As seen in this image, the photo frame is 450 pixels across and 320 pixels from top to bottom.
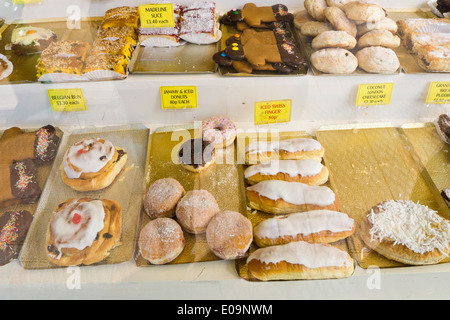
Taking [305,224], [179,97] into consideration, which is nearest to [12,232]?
[179,97]

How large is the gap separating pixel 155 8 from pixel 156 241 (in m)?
1.15

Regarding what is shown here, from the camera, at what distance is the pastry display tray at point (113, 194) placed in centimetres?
145

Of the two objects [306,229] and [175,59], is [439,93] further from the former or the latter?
[175,59]

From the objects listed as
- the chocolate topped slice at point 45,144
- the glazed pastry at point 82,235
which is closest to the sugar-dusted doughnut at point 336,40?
the glazed pastry at point 82,235

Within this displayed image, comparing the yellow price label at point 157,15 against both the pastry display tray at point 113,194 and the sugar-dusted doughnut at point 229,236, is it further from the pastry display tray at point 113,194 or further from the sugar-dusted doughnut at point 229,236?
the sugar-dusted doughnut at point 229,236

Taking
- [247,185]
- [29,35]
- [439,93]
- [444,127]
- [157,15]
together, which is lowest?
[247,185]

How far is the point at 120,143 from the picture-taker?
190cm

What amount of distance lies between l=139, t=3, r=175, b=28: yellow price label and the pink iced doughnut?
1.76 ft

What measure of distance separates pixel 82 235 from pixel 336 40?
1.45 metres

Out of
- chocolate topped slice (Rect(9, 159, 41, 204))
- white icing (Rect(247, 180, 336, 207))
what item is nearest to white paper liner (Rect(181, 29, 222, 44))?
white icing (Rect(247, 180, 336, 207))

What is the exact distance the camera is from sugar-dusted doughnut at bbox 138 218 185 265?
4.61ft

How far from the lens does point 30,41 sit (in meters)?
1.97

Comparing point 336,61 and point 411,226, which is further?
point 336,61

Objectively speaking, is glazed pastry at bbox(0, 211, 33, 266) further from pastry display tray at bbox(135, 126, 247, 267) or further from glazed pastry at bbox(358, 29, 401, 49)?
glazed pastry at bbox(358, 29, 401, 49)
